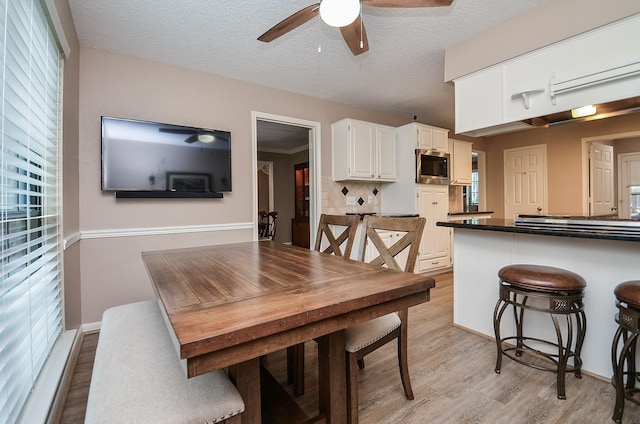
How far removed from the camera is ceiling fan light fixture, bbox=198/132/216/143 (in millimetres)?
2988

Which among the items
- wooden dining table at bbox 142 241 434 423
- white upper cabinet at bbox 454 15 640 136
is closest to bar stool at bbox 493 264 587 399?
wooden dining table at bbox 142 241 434 423

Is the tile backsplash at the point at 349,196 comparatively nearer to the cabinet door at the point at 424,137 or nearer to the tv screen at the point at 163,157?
the cabinet door at the point at 424,137

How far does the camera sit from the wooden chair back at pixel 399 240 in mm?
1563

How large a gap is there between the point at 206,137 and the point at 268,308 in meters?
2.61

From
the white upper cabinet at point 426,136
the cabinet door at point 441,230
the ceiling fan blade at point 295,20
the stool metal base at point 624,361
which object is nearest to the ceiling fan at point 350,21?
the ceiling fan blade at point 295,20

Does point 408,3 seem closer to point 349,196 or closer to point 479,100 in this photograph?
point 479,100

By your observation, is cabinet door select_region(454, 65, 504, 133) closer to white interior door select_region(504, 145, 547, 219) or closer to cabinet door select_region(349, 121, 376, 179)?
cabinet door select_region(349, 121, 376, 179)

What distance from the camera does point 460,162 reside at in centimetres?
493

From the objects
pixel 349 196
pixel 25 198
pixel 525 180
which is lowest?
pixel 25 198

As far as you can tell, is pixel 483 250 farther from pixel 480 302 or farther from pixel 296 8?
pixel 296 8

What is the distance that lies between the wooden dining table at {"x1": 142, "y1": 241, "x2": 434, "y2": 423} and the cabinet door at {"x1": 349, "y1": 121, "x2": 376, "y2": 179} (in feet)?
8.37

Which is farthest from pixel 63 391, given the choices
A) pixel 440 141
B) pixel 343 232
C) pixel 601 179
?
pixel 601 179

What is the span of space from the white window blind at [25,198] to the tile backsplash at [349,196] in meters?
Answer: 2.80

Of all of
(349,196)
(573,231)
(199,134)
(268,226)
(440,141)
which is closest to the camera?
(573,231)
